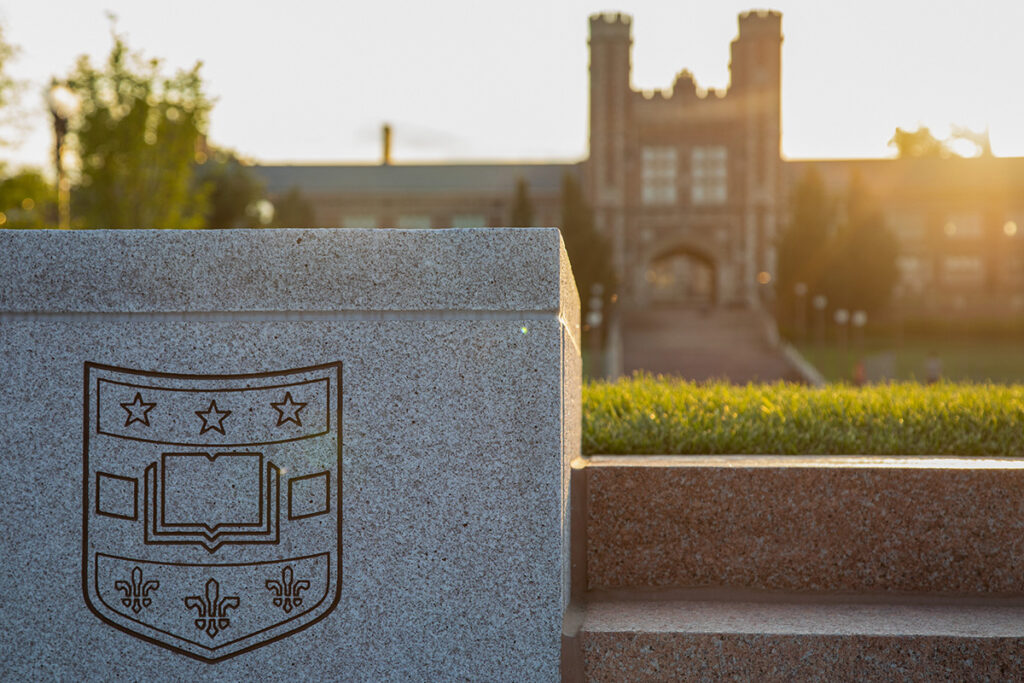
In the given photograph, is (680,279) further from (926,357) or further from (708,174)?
(926,357)

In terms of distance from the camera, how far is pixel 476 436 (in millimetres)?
2738

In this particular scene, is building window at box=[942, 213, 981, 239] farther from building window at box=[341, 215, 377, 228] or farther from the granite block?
the granite block

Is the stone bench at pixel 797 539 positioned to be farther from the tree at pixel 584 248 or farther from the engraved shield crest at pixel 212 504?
the tree at pixel 584 248

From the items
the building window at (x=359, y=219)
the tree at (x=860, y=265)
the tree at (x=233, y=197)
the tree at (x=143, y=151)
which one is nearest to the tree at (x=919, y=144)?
the tree at (x=860, y=265)

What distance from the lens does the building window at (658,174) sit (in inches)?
1713

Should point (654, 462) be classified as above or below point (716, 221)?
below

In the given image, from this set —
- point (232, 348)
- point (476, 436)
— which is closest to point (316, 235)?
point (232, 348)

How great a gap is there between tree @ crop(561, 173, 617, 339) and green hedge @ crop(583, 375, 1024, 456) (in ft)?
99.7

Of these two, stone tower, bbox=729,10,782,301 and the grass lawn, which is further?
stone tower, bbox=729,10,782,301

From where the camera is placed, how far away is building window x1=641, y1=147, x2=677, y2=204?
43.5 metres

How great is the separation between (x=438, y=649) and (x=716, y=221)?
138 ft

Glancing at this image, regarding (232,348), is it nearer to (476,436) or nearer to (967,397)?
(476,436)

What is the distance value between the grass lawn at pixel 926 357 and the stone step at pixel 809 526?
820 inches

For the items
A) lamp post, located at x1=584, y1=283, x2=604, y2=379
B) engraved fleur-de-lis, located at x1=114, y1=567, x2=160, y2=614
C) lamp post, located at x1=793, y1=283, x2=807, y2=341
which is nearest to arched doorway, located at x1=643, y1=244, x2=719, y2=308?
lamp post, located at x1=793, y1=283, x2=807, y2=341
